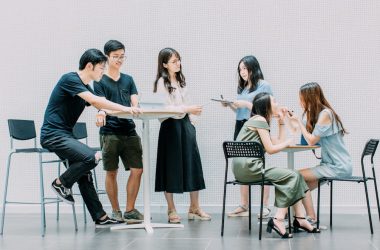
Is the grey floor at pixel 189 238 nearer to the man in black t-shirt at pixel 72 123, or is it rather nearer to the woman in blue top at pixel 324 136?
the man in black t-shirt at pixel 72 123

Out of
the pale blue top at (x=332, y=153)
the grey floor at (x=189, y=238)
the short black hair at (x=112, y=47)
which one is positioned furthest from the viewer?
the short black hair at (x=112, y=47)

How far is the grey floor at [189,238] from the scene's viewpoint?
3959 mm

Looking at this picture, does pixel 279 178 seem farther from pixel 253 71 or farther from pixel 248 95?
pixel 253 71

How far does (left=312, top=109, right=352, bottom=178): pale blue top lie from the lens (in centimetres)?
462

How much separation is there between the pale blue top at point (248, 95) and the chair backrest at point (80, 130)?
1.48 metres

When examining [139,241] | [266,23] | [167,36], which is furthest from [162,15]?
[139,241]

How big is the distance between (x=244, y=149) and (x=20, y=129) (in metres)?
1.99

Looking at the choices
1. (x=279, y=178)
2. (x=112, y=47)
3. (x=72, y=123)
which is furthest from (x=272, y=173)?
(x=112, y=47)

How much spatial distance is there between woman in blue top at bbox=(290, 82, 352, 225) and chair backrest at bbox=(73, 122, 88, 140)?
81.7 inches

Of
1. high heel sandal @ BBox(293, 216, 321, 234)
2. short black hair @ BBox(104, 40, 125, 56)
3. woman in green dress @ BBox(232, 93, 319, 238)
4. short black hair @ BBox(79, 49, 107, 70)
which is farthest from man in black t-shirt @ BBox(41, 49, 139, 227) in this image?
high heel sandal @ BBox(293, 216, 321, 234)

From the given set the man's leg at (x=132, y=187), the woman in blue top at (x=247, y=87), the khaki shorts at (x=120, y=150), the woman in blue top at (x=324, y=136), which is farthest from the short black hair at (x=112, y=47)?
the woman in blue top at (x=324, y=136)

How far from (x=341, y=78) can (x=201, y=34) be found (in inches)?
57.4

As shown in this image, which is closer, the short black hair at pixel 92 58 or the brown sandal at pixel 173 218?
the short black hair at pixel 92 58

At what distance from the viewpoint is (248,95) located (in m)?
5.43
